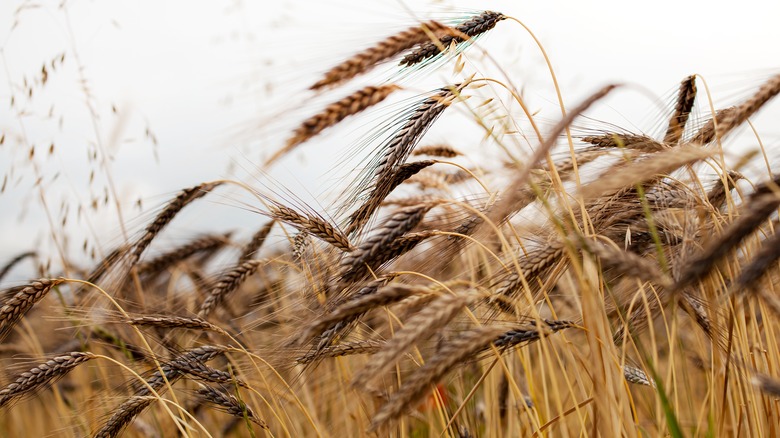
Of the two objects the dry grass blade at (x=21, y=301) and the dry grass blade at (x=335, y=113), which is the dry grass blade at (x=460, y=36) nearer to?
the dry grass blade at (x=335, y=113)

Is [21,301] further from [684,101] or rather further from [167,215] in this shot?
[684,101]

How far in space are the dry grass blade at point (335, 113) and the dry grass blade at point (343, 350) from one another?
0.46 metres

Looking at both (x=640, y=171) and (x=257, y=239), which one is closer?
(x=640, y=171)

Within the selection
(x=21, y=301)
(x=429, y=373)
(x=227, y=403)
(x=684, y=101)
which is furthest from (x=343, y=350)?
(x=684, y=101)

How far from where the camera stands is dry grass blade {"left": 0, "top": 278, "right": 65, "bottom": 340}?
1.69 meters

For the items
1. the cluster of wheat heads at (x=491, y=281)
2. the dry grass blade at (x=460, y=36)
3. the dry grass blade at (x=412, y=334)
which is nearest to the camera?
the dry grass blade at (x=412, y=334)

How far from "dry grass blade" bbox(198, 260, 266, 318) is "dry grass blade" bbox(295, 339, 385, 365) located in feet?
1.60

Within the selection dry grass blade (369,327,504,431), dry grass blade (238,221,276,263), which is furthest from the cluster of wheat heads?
dry grass blade (238,221,276,263)

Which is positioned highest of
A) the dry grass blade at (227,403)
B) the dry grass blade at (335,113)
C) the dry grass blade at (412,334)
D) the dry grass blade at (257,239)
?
the dry grass blade at (335,113)

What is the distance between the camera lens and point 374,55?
144 centimetres

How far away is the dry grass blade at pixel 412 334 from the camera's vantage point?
962 mm

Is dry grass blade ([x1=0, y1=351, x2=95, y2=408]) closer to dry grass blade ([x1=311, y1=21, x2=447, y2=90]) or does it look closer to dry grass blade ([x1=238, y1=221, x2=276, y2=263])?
dry grass blade ([x1=238, y1=221, x2=276, y2=263])

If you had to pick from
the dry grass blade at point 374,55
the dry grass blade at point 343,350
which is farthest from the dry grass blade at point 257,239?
the dry grass blade at point 374,55

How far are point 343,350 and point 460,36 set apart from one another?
0.79 m
